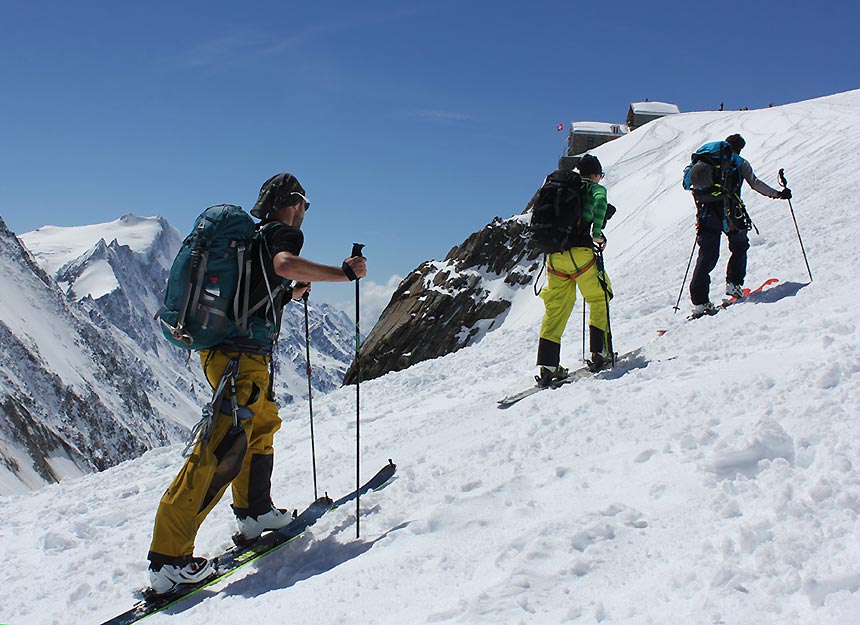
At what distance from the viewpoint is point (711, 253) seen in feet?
28.8

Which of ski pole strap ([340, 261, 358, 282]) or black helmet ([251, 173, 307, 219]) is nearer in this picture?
ski pole strap ([340, 261, 358, 282])

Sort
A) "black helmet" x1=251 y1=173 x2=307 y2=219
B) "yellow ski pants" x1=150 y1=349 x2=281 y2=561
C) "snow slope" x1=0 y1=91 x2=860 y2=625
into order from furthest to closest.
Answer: "black helmet" x1=251 y1=173 x2=307 y2=219
"yellow ski pants" x1=150 y1=349 x2=281 y2=561
"snow slope" x1=0 y1=91 x2=860 y2=625

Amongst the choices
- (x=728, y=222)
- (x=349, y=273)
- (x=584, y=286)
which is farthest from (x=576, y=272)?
(x=349, y=273)

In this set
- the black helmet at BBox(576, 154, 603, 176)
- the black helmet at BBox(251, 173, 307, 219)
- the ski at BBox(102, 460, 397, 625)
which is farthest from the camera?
the black helmet at BBox(576, 154, 603, 176)

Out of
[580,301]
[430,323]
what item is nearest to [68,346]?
[430,323]

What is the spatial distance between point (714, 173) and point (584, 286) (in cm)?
265

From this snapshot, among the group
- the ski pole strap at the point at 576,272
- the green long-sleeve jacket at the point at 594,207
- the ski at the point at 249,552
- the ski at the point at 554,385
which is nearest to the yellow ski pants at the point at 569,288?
the ski pole strap at the point at 576,272

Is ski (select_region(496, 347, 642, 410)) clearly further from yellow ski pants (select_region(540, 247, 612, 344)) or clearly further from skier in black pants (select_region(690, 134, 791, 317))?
skier in black pants (select_region(690, 134, 791, 317))

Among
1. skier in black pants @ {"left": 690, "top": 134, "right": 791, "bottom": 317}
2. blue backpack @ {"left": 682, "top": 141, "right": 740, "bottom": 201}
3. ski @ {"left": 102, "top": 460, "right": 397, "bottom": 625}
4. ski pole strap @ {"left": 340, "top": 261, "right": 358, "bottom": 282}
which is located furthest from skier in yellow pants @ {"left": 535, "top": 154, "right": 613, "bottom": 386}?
ski pole strap @ {"left": 340, "top": 261, "right": 358, "bottom": 282}

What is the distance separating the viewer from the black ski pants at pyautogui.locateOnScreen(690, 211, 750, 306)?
28.8 ft

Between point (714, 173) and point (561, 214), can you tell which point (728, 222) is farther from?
point (561, 214)

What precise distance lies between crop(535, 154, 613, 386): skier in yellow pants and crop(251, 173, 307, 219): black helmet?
361cm

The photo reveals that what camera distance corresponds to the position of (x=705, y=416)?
482 centimetres

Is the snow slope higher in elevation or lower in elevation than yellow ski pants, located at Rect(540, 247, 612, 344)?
lower
